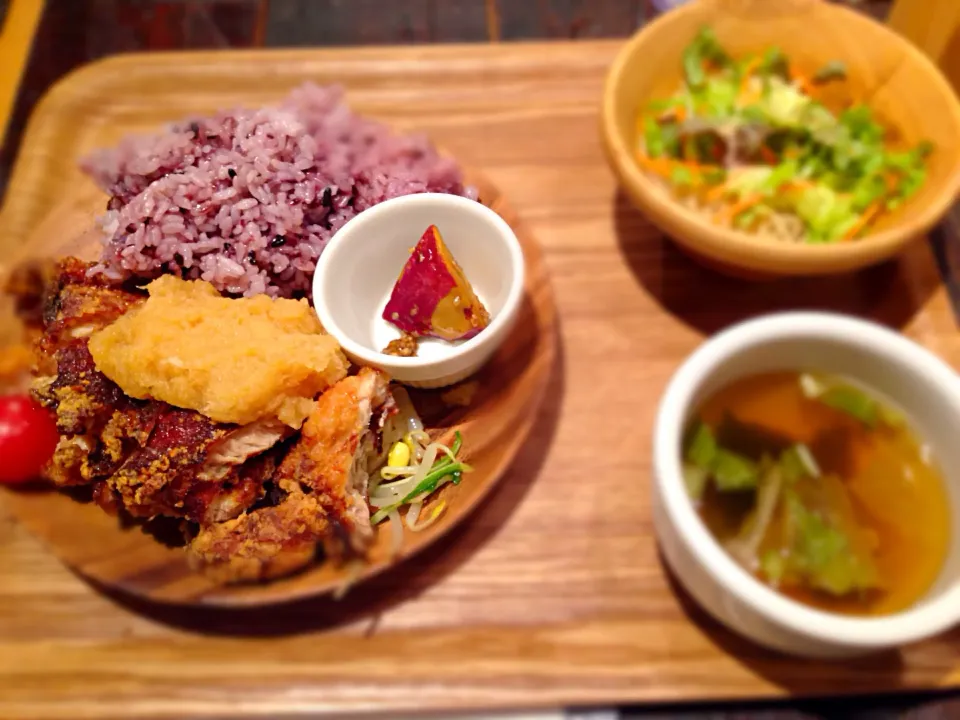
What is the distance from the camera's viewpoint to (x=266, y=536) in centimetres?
34

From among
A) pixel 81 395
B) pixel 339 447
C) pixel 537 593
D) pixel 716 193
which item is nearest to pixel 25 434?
pixel 81 395

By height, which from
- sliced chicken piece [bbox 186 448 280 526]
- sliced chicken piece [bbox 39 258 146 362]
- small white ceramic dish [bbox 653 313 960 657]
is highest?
sliced chicken piece [bbox 39 258 146 362]

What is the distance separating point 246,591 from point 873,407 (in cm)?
59

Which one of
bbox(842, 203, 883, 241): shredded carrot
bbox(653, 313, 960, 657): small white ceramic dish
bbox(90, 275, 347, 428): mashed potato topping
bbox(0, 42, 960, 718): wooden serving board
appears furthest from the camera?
bbox(842, 203, 883, 241): shredded carrot

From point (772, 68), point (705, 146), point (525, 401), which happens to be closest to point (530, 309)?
point (525, 401)

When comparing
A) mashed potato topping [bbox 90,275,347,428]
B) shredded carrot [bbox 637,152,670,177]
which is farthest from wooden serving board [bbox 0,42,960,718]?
mashed potato topping [bbox 90,275,347,428]

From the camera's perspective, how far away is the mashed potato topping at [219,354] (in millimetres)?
288

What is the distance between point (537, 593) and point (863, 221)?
0.56m

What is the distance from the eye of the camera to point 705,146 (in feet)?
2.79

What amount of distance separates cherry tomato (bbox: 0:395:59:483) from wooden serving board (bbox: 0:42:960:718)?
0.18 metres

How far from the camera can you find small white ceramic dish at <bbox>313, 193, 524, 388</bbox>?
13.1 inches

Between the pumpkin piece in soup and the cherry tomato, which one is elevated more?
the pumpkin piece in soup

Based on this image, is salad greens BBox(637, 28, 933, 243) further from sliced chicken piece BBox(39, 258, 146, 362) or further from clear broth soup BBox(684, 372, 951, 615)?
sliced chicken piece BBox(39, 258, 146, 362)

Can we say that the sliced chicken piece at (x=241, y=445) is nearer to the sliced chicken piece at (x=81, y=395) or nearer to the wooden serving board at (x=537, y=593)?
the sliced chicken piece at (x=81, y=395)
